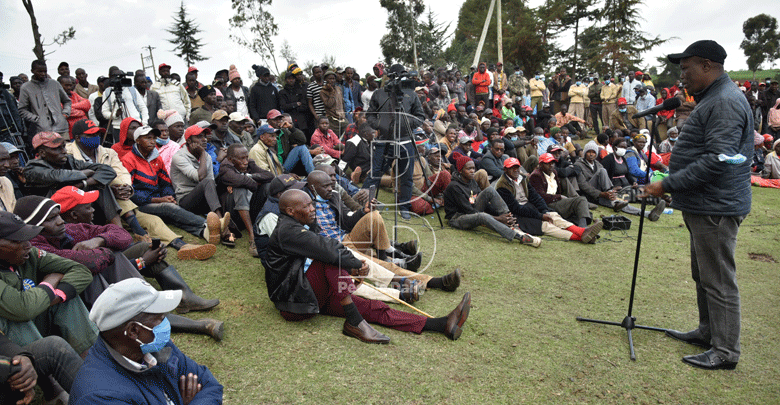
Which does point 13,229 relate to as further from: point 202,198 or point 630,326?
point 630,326

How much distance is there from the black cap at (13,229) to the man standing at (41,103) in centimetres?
540

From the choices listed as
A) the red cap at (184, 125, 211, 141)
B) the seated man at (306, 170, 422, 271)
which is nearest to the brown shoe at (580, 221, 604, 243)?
the seated man at (306, 170, 422, 271)

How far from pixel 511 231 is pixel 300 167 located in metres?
3.25

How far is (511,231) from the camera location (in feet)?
23.2

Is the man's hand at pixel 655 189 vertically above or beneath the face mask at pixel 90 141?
beneath

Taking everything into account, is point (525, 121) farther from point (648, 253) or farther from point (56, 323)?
point (56, 323)

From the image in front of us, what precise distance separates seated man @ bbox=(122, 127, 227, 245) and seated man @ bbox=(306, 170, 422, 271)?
145 centimetres

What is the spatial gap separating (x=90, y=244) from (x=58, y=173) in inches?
64.9

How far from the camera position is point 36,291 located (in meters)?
2.82

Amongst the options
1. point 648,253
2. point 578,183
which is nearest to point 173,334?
point 648,253

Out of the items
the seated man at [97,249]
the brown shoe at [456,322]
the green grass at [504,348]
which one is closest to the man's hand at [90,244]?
the seated man at [97,249]

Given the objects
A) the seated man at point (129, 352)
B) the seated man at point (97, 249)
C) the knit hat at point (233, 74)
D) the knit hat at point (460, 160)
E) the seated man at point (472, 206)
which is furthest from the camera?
the knit hat at point (233, 74)

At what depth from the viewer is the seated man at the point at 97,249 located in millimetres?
3365

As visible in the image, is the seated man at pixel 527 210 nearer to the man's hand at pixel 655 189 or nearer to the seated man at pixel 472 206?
the seated man at pixel 472 206
